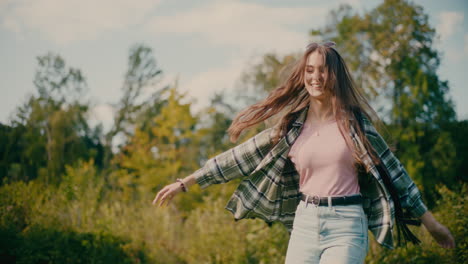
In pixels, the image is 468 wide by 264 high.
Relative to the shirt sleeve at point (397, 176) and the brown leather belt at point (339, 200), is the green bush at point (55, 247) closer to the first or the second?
the brown leather belt at point (339, 200)

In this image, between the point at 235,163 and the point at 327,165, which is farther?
the point at 235,163

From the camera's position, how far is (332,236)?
7.45 feet

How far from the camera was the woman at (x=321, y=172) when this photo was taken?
7.57ft

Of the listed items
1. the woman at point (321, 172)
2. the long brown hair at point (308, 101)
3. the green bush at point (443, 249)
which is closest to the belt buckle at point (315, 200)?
the woman at point (321, 172)

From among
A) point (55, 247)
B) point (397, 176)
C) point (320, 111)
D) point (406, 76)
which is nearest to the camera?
point (397, 176)

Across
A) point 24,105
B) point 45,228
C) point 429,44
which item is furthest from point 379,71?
point 45,228

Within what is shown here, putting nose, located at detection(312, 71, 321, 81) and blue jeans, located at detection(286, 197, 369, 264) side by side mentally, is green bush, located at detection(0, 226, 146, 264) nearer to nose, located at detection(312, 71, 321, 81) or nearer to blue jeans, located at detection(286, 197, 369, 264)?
blue jeans, located at detection(286, 197, 369, 264)

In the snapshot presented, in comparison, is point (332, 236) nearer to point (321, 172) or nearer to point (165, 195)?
point (321, 172)

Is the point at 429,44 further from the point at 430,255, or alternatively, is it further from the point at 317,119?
the point at 317,119

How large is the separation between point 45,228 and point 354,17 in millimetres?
17260

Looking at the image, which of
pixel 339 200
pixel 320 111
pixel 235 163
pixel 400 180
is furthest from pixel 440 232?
pixel 235 163

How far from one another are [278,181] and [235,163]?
0.34m

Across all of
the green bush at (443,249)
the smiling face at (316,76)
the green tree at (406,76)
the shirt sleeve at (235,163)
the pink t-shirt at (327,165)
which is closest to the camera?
the pink t-shirt at (327,165)

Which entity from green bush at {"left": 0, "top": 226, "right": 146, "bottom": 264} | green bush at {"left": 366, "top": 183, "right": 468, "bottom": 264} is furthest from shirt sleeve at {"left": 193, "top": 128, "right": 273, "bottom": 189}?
green bush at {"left": 0, "top": 226, "right": 146, "bottom": 264}
